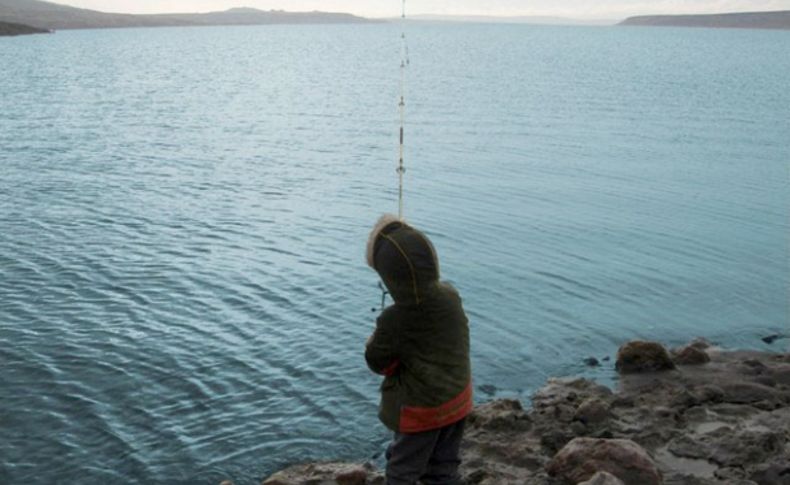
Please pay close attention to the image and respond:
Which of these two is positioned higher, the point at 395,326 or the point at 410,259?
the point at 410,259

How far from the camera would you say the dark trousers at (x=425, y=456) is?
5.91m

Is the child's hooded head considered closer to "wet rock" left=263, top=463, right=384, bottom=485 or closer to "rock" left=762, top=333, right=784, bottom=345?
"wet rock" left=263, top=463, right=384, bottom=485

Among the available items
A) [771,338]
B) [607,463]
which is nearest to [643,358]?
[771,338]

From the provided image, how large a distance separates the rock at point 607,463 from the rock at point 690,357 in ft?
12.3

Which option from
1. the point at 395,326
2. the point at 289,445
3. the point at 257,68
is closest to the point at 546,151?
the point at 289,445

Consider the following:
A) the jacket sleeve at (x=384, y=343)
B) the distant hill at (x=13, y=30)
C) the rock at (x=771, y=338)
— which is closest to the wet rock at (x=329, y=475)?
the jacket sleeve at (x=384, y=343)

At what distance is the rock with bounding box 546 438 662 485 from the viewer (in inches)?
302

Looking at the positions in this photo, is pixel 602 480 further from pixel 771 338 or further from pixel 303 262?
pixel 303 262

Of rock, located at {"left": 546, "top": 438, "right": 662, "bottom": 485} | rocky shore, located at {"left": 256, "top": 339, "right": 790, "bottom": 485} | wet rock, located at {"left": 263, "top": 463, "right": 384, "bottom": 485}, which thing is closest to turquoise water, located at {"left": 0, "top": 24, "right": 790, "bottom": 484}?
wet rock, located at {"left": 263, "top": 463, "right": 384, "bottom": 485}

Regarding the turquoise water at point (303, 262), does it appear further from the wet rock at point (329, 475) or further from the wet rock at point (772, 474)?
the wet rock at point (772, 474)

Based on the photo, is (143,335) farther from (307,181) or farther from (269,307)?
(307,181)

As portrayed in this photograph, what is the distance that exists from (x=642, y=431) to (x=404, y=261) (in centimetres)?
460

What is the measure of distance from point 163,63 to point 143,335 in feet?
237

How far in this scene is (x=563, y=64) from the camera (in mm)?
80375
